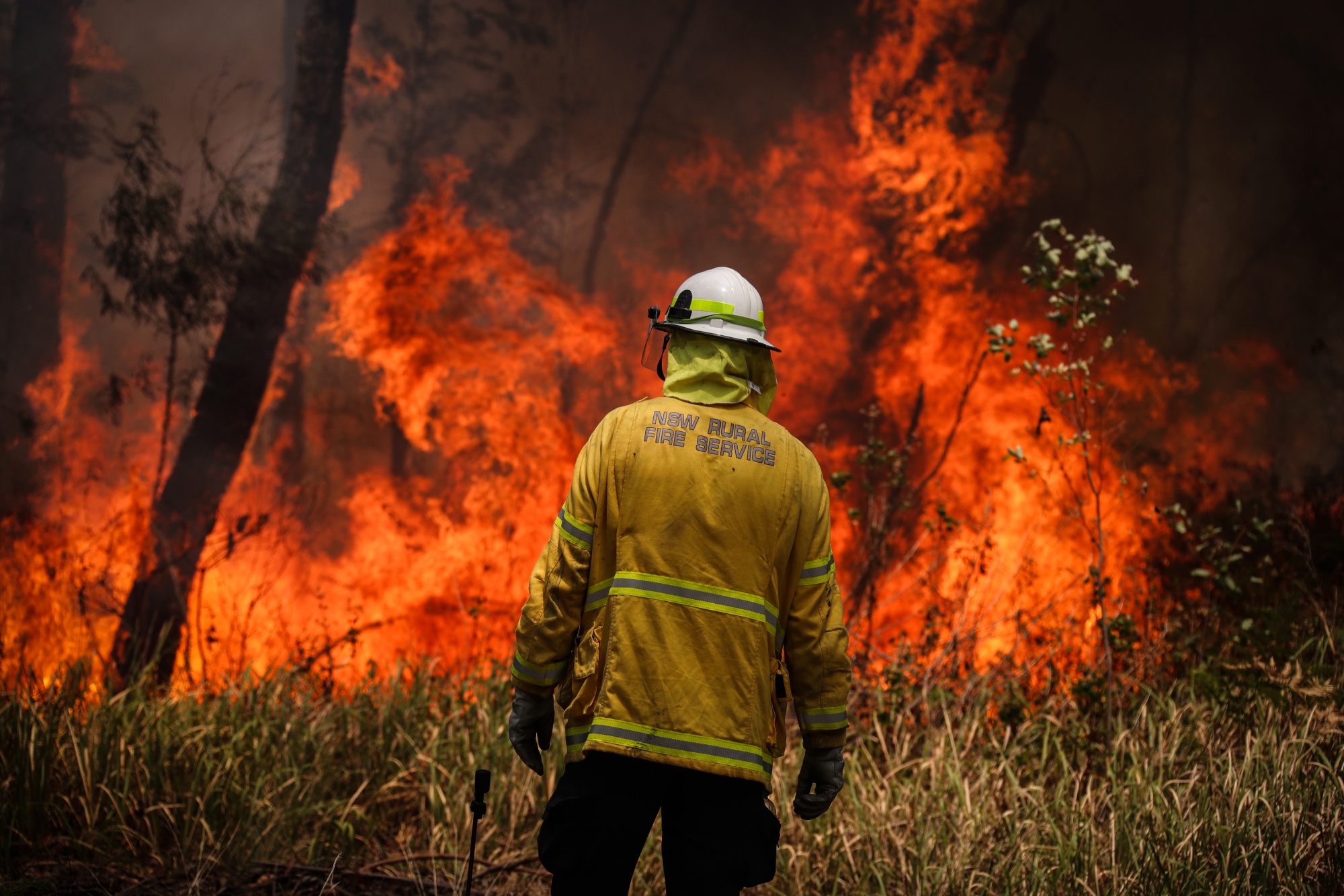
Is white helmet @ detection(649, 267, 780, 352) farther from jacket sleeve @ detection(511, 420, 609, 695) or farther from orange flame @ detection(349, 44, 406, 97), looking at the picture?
orange flame @ detection(349, 44, 406, 97)

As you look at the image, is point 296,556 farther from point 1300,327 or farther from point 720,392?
point 1300,327

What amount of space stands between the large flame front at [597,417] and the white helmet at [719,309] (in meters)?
2.66

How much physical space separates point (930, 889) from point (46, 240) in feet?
16.1

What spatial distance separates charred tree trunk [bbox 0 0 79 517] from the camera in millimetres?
4188

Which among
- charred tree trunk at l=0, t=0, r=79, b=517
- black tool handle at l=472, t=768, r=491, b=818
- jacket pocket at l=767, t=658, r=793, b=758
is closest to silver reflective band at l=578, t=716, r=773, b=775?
jacket pocket at l=767, t=658, r=793, b=758

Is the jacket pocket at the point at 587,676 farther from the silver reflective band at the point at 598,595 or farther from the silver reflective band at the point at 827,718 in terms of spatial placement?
the silver reflective band at the point at 827,718

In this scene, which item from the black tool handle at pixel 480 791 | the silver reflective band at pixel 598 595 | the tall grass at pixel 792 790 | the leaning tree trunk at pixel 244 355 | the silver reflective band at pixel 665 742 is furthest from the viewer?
the leaning tree trunk at pixel 244 355

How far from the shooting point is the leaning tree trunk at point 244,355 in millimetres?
4129

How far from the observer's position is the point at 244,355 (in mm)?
4293

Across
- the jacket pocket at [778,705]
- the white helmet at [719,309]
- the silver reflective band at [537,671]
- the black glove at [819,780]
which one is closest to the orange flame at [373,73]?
the white helmet at [719,309]

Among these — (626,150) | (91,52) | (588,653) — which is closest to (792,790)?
(588,653)

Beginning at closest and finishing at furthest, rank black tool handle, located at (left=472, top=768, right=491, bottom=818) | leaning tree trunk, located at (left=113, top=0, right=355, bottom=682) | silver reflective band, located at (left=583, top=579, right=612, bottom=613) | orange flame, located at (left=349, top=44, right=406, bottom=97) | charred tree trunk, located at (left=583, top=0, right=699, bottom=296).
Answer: silver reflective band, located at (left=583, top=579, right=612, bottom=613) < black tool handle, located at (left=472, top=768, right=491, bottom=818) < leaning tree trunk, located at (left=113, top=0, right=355, bottom=682) < orange flame, located at (left=349, top=44, right=406, bottom=97) < charred tree trunk, located at (left=583, top=0, right=699, bottom=296)

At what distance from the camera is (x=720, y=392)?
6.10ft

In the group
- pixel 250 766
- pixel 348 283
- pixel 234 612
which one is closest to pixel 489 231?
pixel 348 283
